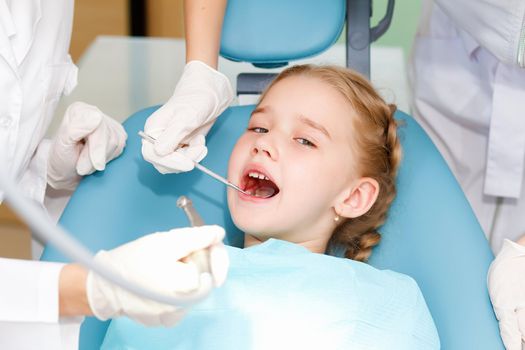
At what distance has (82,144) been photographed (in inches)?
56.5

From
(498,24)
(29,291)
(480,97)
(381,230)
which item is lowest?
(381,230)

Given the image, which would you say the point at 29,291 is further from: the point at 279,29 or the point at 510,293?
the point at 279,29

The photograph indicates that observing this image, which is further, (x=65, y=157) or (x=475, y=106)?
(x=475, y=106)

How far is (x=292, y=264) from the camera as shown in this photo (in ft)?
4.08

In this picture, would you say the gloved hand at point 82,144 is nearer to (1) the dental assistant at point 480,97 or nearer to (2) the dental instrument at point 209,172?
(2) the dental instrument at point 209,172

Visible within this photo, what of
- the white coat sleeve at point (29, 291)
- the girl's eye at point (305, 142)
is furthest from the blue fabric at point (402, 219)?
the white coat sleeve at point (29, 291)

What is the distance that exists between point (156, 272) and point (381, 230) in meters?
0.67

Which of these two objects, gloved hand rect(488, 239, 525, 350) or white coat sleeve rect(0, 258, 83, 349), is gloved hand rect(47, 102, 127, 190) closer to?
white coat sleeve rect(0, 258, 83, 349)

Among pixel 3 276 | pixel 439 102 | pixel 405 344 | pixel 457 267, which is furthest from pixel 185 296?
pixel 439 102

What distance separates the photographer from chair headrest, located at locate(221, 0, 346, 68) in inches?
62.6

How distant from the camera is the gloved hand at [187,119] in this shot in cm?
137

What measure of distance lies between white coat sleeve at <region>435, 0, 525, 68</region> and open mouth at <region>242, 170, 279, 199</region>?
465 mm

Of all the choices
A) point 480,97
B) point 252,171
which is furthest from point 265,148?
point 480,97

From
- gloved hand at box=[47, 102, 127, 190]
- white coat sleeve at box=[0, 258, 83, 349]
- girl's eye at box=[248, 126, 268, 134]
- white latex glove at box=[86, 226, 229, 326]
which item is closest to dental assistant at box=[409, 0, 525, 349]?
girl's eye at box=[248, 126, 268, 134]
